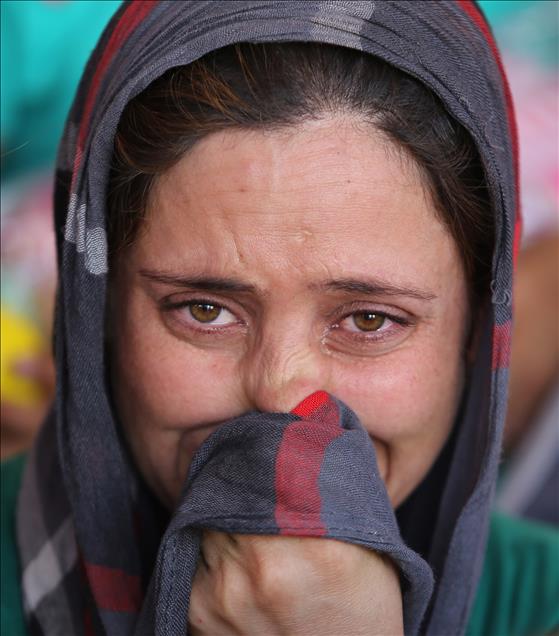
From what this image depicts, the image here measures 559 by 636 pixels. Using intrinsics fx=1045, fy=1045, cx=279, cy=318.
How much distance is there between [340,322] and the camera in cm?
166

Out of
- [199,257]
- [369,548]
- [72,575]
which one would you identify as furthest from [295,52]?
[72,575]

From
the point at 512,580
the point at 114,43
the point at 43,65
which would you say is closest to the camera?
the point at 114,43

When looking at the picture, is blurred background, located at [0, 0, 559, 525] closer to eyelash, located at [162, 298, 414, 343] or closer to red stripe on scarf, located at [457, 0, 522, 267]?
eyelash, located at [162, 298, 414, 343]

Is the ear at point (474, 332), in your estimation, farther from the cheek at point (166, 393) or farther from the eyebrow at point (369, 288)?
the cheek at point (166, 393)

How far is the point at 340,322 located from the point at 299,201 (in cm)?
22

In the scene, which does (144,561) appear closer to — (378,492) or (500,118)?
(378,492)

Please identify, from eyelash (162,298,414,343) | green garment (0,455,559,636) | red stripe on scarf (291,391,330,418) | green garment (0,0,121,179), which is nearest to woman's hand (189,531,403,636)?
red stripe on scarf (291,391,330,418)

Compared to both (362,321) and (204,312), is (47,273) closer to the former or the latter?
(204,312)

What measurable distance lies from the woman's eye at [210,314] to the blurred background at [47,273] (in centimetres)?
123

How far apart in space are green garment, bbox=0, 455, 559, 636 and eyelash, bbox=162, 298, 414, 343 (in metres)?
0.59

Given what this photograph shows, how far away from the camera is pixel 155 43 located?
1.64 meters

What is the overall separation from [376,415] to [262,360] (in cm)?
21

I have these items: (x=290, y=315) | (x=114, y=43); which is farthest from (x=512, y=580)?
(x=114, y=43)

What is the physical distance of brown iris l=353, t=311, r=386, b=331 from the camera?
166cm
